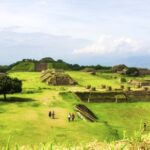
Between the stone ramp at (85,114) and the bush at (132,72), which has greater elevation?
the bush at (132,72)

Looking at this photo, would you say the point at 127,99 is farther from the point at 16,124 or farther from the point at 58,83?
the point at 16,124

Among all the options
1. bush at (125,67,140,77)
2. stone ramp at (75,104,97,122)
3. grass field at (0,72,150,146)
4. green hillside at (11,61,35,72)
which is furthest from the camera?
green hillside at (11,61,35,72)

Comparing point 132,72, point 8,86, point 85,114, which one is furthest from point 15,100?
point 132,72

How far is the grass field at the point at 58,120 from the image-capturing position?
121ft

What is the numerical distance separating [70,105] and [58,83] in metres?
29.5

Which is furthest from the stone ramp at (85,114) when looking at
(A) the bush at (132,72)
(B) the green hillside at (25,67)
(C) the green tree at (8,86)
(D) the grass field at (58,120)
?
(B) the green hillside at (25,67)

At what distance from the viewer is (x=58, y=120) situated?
45000mm

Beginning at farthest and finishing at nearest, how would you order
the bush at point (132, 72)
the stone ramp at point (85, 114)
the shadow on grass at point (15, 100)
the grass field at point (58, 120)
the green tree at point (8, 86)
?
the bush at point (132, 72), the green tree at point (8, 86), the shadow on grass at point (15, 100), the stone ramp at point (85, 114), the grass field at point (58, 120)

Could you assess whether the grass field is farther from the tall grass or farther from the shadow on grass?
the tall grass

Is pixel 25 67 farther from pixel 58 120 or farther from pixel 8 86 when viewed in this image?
pixel 58 120

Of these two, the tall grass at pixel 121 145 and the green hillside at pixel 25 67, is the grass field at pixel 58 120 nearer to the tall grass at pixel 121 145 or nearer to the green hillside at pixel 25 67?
the tall grass at pixel 121 145

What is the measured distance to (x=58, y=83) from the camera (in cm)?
8575

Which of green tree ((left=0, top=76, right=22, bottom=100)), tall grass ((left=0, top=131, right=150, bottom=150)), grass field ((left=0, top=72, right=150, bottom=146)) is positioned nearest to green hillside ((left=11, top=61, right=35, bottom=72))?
grass field ((left=0, top=72, right=150, bottom=146))

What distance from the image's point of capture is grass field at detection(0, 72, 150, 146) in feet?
121
